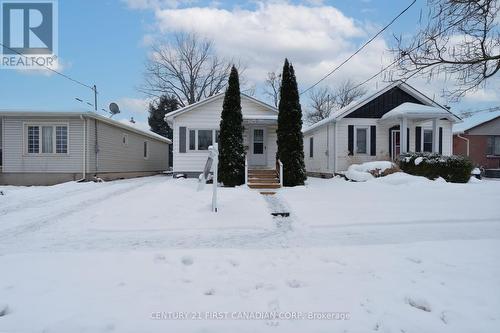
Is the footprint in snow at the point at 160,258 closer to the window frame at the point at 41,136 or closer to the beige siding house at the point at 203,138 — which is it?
the beige siding house at the point at 203,138

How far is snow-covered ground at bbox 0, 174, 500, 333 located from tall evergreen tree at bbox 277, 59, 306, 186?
4.70 meters

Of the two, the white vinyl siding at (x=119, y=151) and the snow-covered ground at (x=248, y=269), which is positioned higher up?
the white vinyl siding at (x=119, y=151)

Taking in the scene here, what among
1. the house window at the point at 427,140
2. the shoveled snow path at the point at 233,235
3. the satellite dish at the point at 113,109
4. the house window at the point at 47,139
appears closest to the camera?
the shoveled snow path at the point at 233,235

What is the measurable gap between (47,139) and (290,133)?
11.0 metres

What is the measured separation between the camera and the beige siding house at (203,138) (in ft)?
55.8

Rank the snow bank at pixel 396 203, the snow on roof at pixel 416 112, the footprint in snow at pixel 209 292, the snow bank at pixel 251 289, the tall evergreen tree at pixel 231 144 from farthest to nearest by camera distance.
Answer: the snow on roof at pixel 416 112, the tall evergreen tree at pixel 231 144, the snow bank at pixel 396 203, the footprint in snow at pixel 209 292, the snow bank at pixel 251 289

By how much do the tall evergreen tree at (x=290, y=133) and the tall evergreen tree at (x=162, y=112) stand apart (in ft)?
81.1

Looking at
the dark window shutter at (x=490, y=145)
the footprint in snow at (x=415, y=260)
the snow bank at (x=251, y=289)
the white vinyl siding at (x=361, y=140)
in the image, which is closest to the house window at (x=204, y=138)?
the white vinyl siding at (x=361, y=140)

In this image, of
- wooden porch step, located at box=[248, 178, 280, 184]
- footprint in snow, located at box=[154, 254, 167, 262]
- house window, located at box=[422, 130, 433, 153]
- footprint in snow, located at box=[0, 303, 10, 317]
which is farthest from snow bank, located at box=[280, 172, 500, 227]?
house window, located at box=[422, 130, 433, 153]

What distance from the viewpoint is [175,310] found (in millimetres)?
3271

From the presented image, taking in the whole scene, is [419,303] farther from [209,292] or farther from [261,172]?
[261,172]

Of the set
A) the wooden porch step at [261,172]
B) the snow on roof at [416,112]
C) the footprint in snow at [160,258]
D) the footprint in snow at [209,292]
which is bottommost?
the footprint in snow at [209,292]

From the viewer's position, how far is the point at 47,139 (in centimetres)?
1538

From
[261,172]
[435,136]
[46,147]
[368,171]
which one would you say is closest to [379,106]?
[435,136]
